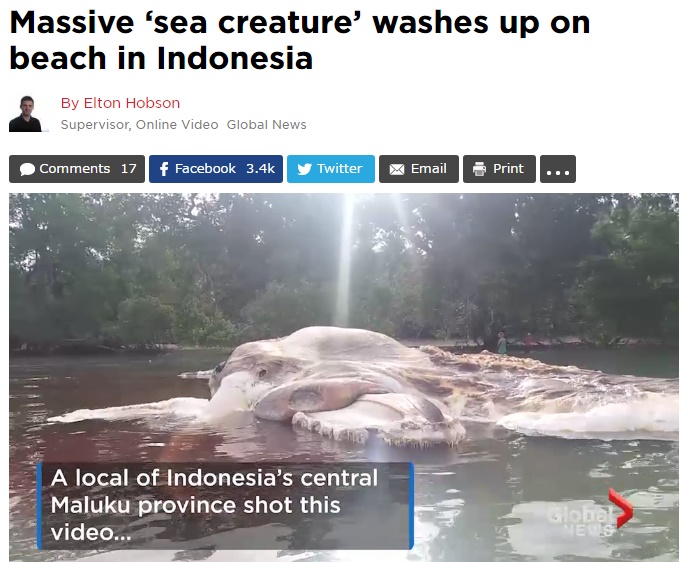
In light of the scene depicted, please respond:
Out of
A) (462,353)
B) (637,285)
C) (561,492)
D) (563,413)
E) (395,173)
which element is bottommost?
(561,492)

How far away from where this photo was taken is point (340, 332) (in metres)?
4.98

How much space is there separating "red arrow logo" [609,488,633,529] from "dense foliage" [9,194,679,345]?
53.0 inches

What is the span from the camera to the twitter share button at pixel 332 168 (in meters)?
4.14

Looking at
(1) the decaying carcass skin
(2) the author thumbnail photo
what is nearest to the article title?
(2) the author thumbnail photo

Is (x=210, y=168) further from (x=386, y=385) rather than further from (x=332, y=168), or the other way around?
(x=386, y=385)

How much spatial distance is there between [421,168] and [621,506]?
9.57 ft

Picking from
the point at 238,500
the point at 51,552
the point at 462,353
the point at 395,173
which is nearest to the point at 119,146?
the point at 395,173

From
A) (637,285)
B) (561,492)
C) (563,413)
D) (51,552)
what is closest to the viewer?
(51,552)

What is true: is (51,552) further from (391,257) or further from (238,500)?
(391,257)

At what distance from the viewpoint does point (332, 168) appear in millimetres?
4137

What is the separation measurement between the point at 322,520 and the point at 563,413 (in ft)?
7.94
